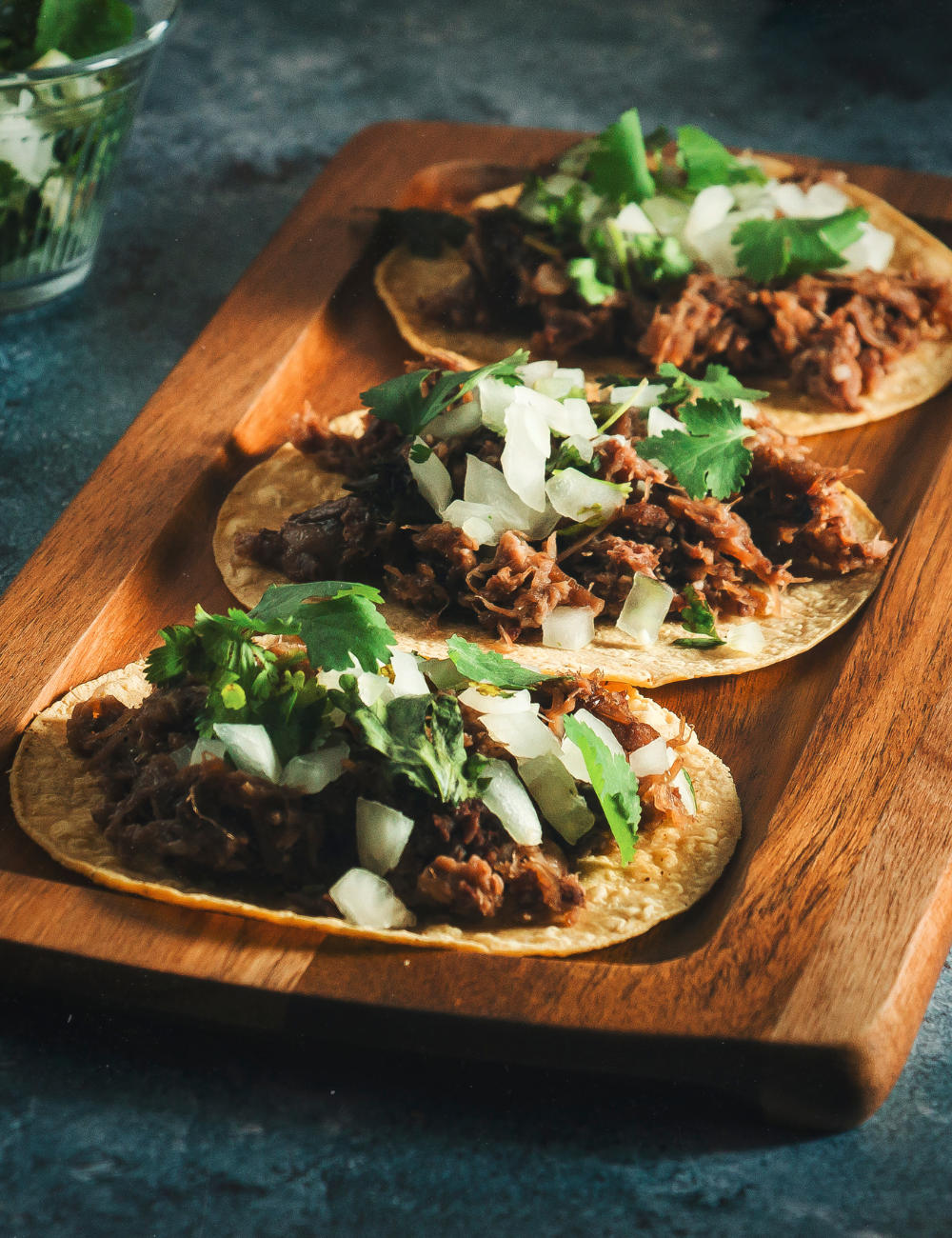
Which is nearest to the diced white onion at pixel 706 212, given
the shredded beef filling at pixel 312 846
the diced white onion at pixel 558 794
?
the diced white onion at pixel 558 794

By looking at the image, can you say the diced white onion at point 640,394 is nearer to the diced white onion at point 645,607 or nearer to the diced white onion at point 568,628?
the diced white onion at point 645,607

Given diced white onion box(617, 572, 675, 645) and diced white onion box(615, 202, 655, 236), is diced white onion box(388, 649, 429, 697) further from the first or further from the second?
diced white onion box(615, 202, 655, 236)

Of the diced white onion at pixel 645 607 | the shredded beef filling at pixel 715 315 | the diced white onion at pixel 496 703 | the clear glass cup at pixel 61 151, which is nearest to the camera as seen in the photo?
the diced white onion at pixel 496 703

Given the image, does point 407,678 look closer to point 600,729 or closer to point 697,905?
point 600,729

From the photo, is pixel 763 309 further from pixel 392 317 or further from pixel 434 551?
pixel 434 551

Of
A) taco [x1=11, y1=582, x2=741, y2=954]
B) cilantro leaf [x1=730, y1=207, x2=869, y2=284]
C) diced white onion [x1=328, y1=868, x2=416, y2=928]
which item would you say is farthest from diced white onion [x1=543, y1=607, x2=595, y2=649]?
cilantro leaf [x1=730, y1=207, x2=869, y2=284]

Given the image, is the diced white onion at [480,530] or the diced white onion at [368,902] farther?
the diced white onion at [480,530]
